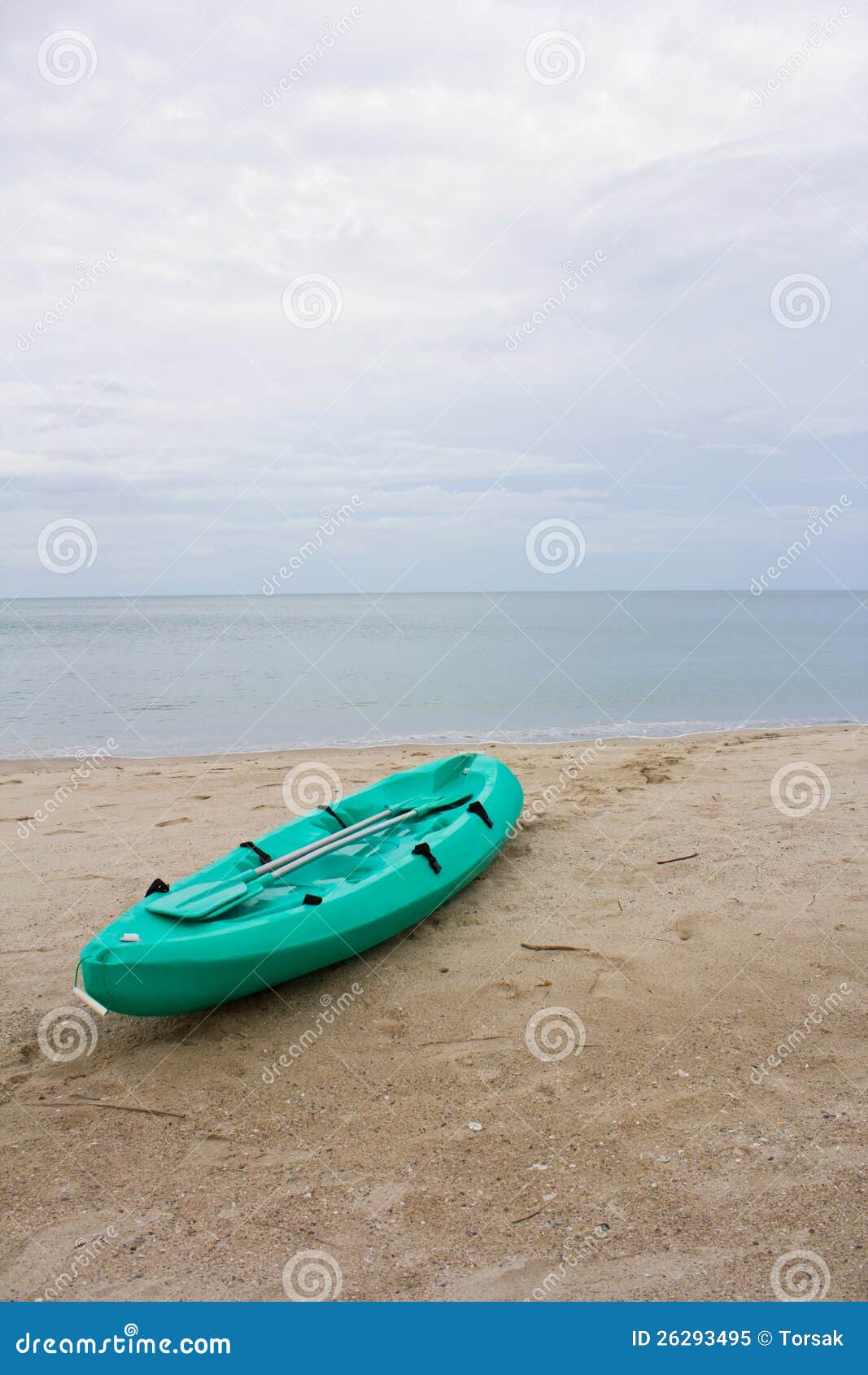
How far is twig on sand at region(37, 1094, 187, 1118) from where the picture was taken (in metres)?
3.07

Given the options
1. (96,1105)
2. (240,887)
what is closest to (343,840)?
(240,887)

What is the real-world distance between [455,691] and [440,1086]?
11762mm

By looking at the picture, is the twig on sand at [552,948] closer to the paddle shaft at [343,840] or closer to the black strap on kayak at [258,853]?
the paddle shaft at [343,840]

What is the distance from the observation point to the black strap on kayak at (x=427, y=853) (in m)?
4.35

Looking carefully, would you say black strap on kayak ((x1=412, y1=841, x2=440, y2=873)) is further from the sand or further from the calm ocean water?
the calm ocean water

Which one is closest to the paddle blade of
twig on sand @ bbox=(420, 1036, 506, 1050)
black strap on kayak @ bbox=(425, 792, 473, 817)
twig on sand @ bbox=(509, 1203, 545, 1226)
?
twig on sand @ bbox=(420, 1036, 506, 1050)

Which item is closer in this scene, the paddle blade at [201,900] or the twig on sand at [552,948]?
the paddle blade at [201,900]

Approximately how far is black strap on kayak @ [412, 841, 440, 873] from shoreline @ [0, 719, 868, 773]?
16.3ft

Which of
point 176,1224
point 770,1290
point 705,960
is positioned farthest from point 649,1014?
point 176,1224

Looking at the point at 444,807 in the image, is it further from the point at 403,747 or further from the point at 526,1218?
the point at 403,747

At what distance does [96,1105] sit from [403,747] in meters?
6.79

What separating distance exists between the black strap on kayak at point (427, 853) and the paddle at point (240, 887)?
17.2 inches

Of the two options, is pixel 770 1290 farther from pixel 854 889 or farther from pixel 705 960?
pixel 854 889

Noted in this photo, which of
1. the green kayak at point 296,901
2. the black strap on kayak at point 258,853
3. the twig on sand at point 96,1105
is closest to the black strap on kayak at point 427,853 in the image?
the green kayak at point 296,901
